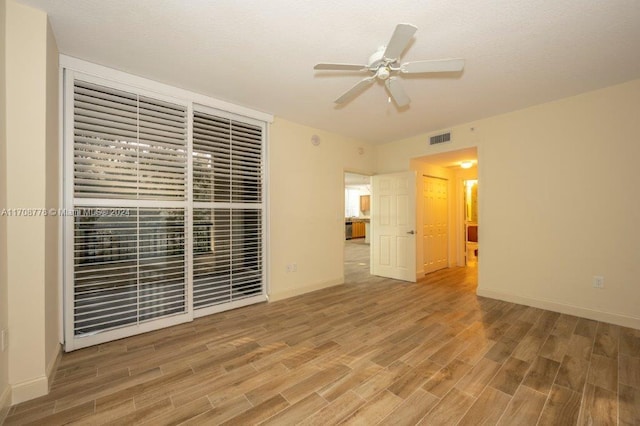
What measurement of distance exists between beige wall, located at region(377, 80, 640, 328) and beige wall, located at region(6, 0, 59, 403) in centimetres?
502

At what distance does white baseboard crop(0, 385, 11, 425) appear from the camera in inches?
67.2

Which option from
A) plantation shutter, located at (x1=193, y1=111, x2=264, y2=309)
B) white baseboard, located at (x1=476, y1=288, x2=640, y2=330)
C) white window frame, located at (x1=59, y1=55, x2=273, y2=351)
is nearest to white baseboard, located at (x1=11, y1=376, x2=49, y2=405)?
white window frame, located at (x1=59, y1=55, x2=273, y2=351)

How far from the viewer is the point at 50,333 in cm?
215

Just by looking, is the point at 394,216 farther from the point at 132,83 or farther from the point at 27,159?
the point at 27,159

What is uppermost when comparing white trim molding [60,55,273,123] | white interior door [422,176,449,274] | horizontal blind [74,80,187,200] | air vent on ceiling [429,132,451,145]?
white trim molding [60,55,273,123]

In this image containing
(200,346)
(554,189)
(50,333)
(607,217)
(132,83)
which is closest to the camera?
(50,333)

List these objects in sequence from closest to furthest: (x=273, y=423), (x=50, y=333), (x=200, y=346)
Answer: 1. (x=273, y=423)
2. (x=50, y=333)
3. (x=200, y=346)

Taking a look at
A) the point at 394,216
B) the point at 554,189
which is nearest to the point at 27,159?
the point at 394,216

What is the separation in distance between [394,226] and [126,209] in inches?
170

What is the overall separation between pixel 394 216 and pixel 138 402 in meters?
4.58

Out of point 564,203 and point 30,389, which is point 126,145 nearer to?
point 30,389

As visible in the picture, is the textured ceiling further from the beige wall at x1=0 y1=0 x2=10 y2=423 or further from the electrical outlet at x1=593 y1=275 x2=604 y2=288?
the electrical outlet at x1=593 y1=275 x2=604 y2=288

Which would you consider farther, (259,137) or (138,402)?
(259,137)

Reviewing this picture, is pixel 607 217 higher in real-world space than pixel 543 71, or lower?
lower
